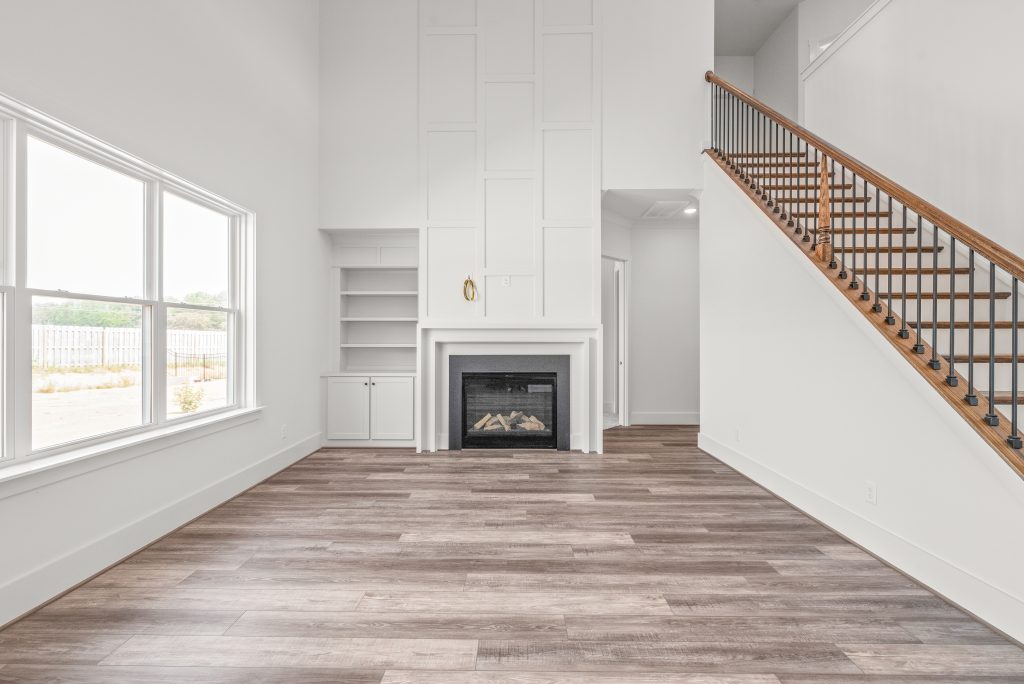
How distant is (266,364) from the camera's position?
14.8ft

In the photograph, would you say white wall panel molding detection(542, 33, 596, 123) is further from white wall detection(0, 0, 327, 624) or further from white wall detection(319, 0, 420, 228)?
white wall detection(0, 0, 327, 624)

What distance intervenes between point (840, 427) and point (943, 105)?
2.64 metres

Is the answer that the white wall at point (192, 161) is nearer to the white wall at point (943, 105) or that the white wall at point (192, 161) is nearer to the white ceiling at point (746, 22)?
the white wall at point (943, 105)

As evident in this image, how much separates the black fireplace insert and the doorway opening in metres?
1.61

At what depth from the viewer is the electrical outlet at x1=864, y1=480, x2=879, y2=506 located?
9.66ft

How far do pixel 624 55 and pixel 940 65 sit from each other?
2.66m

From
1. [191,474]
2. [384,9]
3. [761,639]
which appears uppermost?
[384,9]

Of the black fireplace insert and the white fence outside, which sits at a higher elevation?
the white fence outside

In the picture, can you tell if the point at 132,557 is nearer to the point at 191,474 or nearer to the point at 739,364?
the point at 191,474

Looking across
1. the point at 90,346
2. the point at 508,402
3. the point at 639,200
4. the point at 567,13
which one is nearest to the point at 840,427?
the point at 508,402

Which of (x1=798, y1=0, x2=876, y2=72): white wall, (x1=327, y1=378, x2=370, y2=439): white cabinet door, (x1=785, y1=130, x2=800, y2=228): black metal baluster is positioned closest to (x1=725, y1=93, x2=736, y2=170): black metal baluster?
(x1=785, y1=130, x2=800, y2=228): black metal baluster

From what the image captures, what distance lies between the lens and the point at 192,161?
3.44 m

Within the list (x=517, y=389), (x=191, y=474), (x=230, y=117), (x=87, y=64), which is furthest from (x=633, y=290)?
(x=87, y=64)

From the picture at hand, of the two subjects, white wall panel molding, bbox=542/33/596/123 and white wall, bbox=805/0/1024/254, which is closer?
white wall, bbox=805/0/1024/254
